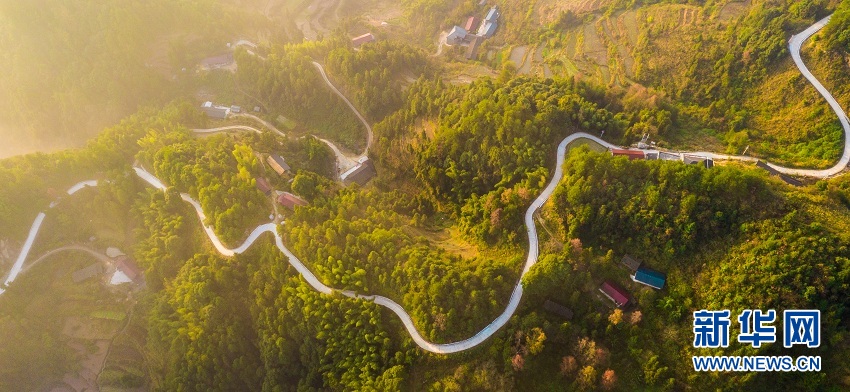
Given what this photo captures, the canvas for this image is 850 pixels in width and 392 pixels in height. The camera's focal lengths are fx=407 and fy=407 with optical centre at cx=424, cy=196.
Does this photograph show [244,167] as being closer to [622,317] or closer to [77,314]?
[77,314]

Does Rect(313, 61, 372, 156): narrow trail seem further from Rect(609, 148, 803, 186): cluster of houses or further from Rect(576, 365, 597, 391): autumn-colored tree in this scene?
Rect(576, 365, 597, 391): autumn-colored tree

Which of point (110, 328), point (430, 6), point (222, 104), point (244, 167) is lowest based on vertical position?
point (110, 328)

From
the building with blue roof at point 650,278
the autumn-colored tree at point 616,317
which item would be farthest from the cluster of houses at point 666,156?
the autumn-colored tree at point 616,317

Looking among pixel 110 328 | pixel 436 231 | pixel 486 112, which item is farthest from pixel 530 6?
pixel 110 328

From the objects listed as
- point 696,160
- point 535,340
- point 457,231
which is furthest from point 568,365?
point 696,160

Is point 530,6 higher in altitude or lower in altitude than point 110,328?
higher

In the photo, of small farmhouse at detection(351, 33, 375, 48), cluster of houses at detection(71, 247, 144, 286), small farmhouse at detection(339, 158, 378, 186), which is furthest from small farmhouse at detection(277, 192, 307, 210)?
small farmhouse at detection(351, 33, 375, 48)

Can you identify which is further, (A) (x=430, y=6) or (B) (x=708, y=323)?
(A) (x=430, y=6)

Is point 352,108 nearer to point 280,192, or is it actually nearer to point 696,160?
point 280,192

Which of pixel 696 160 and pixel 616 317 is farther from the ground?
pixel 696 160
